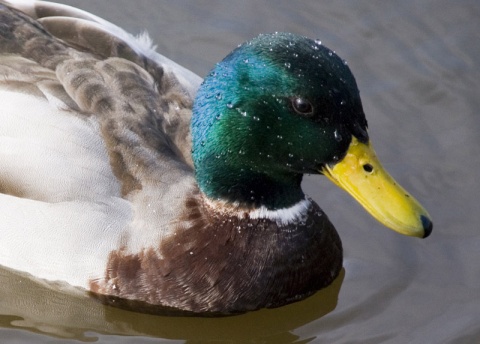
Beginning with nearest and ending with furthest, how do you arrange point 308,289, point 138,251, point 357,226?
point 138,251
point 308,289
point 357,226

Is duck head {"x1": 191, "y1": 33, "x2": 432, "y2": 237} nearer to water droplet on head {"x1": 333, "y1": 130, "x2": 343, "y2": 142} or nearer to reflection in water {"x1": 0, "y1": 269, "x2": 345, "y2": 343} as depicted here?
water droplet on head {"x1": 333, "y1": 130, "x2": 343, "y2": 142}

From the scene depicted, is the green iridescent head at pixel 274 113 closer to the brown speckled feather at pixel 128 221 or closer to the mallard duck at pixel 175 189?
the mallard duck at pixel 175 189

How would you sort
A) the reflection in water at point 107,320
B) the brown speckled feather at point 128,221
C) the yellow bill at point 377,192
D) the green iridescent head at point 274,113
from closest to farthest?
the green iridescent head at point 274,113 → the yellow bill at point 377,192 → the brown speckled feather at point 128,221 → the reflection in water at point 107,320

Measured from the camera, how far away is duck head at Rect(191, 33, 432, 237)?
5.03m

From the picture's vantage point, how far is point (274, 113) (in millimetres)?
5137

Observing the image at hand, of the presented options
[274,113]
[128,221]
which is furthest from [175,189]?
[274,113]

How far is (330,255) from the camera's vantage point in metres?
5.88

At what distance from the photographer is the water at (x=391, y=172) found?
5.81m

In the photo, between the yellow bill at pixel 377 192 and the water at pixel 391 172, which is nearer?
the yellow bill at pixel 377 192

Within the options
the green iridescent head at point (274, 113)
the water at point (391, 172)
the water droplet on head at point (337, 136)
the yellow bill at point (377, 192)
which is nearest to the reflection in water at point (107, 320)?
the water at point (391, 172)

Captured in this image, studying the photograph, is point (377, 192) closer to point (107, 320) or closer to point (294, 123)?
point (294, 123)

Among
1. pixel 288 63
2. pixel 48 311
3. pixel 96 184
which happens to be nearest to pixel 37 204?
pixel 96 184

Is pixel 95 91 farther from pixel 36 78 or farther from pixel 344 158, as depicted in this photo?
pixel 344 158

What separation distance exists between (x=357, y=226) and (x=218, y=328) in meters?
1.23
